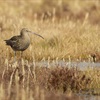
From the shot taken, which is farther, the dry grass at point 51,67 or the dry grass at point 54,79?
the dry grass at point 54,79

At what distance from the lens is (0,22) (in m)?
23.8

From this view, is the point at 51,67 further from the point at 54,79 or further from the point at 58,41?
the point at 58,41

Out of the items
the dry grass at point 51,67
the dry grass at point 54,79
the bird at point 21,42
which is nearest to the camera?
the dry grass at point 51,67

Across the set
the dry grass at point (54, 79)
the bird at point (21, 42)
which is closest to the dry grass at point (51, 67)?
the dry grass at point (54, 79)

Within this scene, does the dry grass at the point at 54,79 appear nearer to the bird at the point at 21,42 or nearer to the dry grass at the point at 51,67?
the dry grass at the point at 51,67

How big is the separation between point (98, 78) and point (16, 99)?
336 centimetres

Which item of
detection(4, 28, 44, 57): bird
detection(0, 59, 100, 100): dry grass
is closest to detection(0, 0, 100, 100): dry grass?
detection(0, 59, 100, 100): dry grass

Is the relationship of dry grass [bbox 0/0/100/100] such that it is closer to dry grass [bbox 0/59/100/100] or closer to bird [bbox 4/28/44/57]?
dry grass [bbox 0/59/100/100]

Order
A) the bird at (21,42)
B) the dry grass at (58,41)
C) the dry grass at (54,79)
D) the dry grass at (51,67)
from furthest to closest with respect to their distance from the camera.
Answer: the dry grass at (58,41)
the bird at (21,42)
the dry grass at (54,79)
the dry grass at (51,67)

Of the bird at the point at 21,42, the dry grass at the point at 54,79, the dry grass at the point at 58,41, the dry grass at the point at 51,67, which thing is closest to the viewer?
the dry grass at the point at 51,67

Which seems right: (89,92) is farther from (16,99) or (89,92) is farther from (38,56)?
(38,56)

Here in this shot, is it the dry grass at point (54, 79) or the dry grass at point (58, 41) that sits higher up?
the dry grass at point (58, 41)

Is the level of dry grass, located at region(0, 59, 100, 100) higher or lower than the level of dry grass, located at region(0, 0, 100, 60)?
lower

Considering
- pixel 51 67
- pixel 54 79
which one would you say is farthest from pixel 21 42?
pixel 54 79
